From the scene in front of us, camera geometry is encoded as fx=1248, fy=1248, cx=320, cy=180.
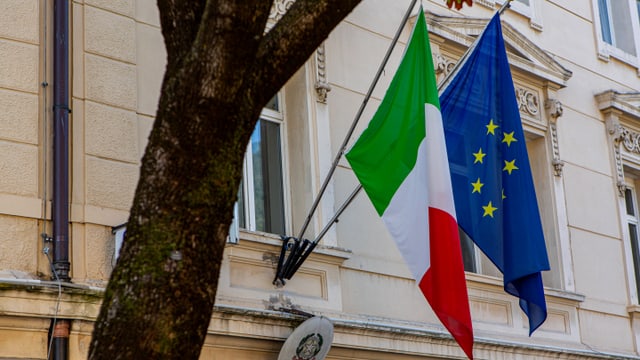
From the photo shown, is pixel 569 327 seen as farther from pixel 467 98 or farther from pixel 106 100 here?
pixel 106 100

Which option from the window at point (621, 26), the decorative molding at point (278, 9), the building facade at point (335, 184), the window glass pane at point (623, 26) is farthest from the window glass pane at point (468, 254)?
the window glass pane at point (623, 26)

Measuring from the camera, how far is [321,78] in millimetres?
11414

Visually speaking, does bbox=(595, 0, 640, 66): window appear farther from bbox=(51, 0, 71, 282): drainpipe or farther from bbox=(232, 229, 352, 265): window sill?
bbox=(51, 0, 71, 282): drainpipe

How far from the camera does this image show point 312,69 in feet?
37.4

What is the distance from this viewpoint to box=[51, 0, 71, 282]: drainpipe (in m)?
8.78

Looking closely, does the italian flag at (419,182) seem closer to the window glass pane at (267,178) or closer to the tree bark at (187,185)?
the window glass pane at (267,178)

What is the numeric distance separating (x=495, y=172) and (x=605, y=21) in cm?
622

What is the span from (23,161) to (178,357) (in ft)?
13.1

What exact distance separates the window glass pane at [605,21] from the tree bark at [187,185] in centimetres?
1112

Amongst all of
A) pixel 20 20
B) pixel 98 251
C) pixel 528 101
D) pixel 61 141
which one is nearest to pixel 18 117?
pixel 61 141

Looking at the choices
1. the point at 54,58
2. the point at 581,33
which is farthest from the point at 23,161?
the point at 581,33

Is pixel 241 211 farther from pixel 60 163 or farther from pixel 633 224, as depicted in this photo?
pixel 633 224

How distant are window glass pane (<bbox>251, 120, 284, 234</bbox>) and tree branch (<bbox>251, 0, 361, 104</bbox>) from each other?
5095mm

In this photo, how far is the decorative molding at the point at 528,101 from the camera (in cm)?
1385
